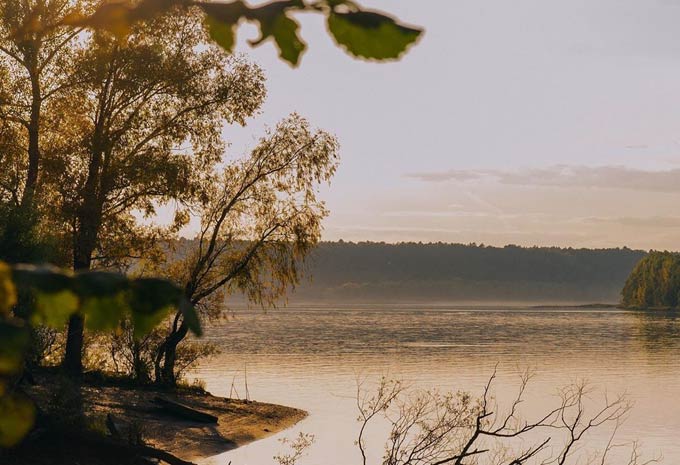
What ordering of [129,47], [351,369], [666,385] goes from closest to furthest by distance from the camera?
[129,47] → [666,385] → [351,369]

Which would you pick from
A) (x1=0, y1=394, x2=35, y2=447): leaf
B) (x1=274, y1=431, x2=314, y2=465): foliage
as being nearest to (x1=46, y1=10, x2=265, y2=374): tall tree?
(x1=274, y1=431, x2=314, y2=465): foliage

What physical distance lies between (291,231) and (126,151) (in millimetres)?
7247

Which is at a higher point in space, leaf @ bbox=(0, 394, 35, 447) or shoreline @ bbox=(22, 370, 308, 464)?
leaf @ bbox=(0, 394, 35, 447)

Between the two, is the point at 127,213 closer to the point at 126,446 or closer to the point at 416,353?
the point at 126,446

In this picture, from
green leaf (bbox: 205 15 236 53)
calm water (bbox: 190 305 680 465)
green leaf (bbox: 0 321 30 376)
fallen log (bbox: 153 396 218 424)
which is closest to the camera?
green leaf (bbox: 0 321 30 376)

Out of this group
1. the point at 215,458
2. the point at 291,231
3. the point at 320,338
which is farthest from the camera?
the point at 320,338

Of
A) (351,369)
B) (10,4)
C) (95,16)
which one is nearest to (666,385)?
(351,369)

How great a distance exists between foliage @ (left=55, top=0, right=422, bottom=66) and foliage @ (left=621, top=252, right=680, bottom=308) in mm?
177263

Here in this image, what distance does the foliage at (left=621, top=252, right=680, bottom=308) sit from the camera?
17075cm

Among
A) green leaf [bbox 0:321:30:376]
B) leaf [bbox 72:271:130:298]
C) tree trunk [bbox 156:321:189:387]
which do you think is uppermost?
leaf [bbox 72:271:130:298]

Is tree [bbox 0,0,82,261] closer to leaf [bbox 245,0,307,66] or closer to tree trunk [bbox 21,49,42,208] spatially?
tree trunk [bbox 21,49,42,208]

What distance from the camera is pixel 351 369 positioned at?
191 ft

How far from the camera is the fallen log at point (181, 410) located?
3092cm

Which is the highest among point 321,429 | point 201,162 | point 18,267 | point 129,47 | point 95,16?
point 129,47
